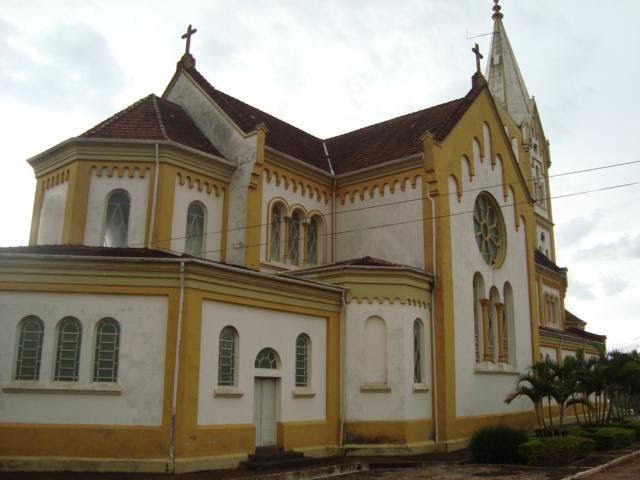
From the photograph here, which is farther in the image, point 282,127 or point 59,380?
point 282,127

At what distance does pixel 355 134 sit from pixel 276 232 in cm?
911

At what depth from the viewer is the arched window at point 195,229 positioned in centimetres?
2291

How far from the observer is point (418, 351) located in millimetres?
22359

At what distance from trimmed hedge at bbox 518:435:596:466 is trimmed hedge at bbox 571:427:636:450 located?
3.34 meters

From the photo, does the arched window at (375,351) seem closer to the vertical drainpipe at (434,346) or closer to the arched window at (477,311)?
the vertical drainpipe at (434,346)

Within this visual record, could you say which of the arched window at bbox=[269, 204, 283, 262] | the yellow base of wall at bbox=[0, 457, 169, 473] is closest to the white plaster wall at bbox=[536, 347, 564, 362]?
the arched window at bbox=[269, 204, 283, 262]

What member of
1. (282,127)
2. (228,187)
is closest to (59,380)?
(228,187)

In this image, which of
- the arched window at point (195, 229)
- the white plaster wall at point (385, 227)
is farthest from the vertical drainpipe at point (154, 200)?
the white plaster wall at point (385, 227)

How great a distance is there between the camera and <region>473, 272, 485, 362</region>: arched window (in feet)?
83.7

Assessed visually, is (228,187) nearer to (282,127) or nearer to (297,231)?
(297,231)

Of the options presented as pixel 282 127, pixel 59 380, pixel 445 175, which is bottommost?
pixel 59 380

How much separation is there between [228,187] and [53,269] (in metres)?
8.75

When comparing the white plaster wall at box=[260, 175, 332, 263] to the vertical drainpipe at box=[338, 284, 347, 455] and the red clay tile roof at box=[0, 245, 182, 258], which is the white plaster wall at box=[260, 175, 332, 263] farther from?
the red clay tile roof at box=[0, 245, 182, 258]

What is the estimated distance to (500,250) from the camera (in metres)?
28.4
